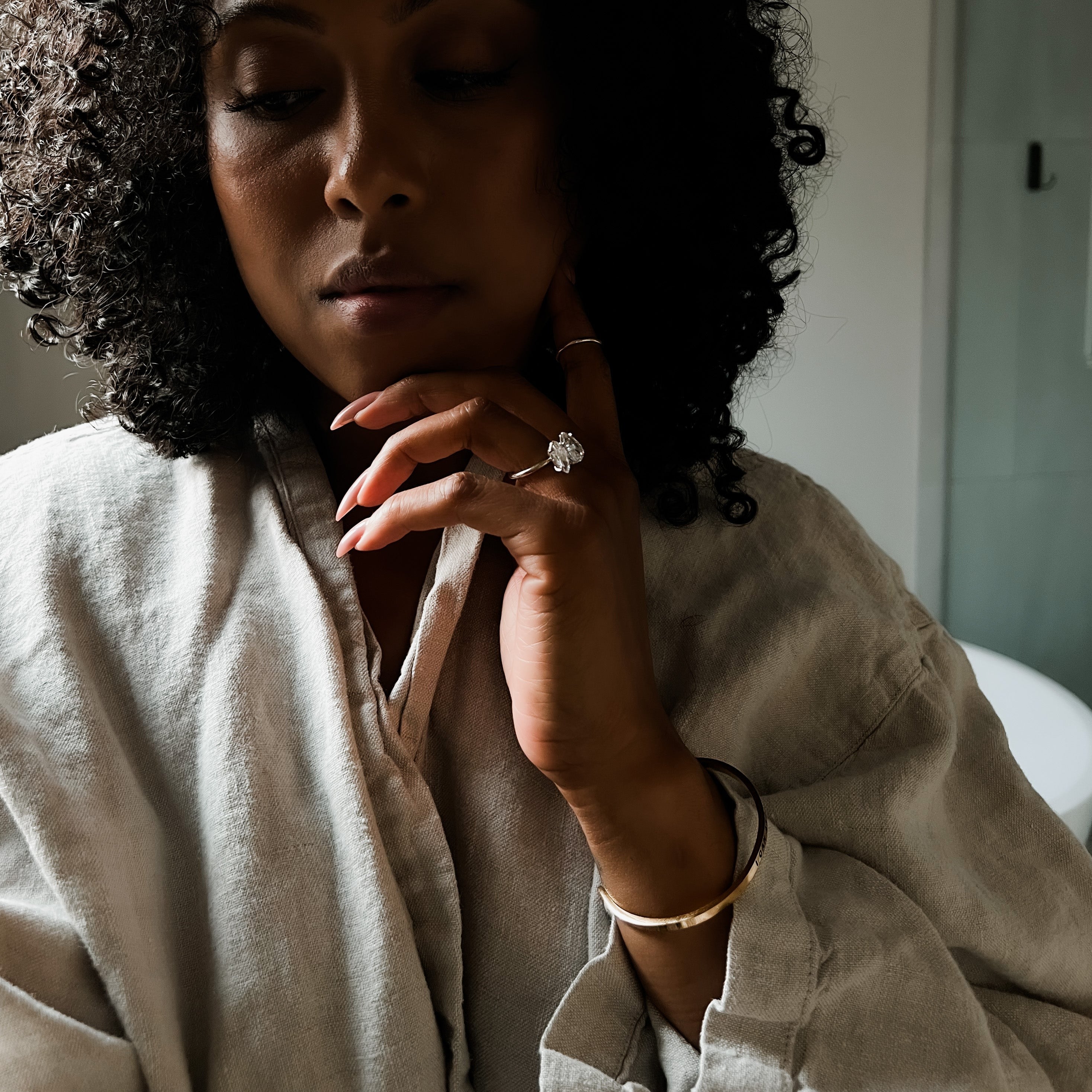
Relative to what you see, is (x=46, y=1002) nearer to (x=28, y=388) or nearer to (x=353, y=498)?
(x=353, y=498)

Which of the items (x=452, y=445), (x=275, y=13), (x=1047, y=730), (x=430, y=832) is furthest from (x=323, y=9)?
(x=1047, y=730)

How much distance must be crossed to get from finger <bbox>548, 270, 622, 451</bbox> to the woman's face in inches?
2.2

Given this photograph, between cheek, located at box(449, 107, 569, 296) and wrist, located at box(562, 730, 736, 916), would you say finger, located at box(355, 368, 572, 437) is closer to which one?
cheek, located at box(449, 107, 569, 296)

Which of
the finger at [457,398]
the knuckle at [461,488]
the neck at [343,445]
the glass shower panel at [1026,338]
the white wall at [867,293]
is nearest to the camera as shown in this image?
the knuckle at [461,488]

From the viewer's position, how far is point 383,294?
0.74 meters

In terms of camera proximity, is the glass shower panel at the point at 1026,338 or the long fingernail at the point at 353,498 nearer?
the long fingernail at the point at 353,498


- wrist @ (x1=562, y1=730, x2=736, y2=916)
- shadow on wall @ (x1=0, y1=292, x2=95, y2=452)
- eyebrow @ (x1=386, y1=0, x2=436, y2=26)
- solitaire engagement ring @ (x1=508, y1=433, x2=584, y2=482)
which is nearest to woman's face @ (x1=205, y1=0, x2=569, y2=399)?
eyebrow @ (x1=386, y1=0, x2=436, y2=26)

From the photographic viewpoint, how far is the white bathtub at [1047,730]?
5.62 ft

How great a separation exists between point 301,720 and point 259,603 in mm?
95

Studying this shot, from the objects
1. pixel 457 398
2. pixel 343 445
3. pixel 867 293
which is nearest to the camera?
pixel 457 398

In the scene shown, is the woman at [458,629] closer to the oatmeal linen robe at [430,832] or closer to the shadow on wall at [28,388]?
the oatmeal linen robe at [430,832]

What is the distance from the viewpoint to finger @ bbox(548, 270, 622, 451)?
2.65 ft

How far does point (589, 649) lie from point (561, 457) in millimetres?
128

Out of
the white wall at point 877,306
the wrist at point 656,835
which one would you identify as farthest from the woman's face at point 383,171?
the white wall at point 877,306
